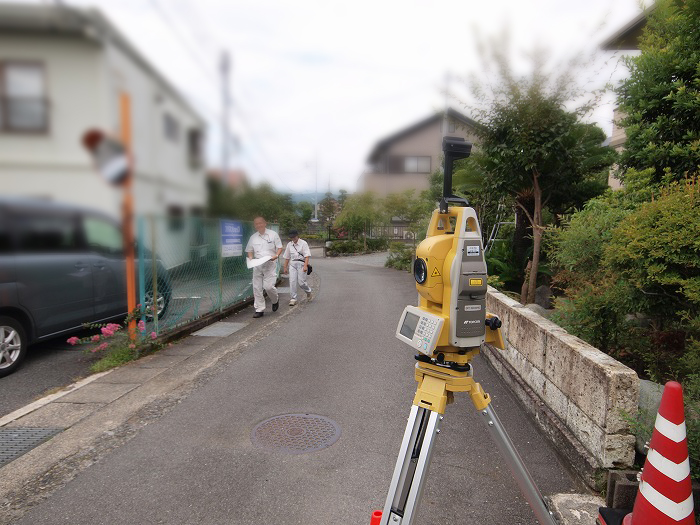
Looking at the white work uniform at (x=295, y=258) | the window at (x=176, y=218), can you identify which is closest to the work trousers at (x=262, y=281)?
the white work uniform at (x=295, y=258)

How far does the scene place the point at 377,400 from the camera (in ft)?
13.5

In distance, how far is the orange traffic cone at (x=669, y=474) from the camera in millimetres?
1943

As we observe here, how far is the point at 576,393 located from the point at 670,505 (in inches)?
41.4

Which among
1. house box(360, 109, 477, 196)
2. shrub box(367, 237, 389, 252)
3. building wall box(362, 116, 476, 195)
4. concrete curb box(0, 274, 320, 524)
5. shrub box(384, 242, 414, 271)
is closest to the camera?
concrete curb box(0, 274, 320, 524)

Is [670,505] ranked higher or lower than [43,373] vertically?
higher

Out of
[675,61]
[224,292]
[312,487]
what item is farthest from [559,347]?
[224,292]

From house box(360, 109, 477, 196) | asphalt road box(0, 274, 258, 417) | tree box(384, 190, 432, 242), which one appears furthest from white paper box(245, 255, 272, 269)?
tree box(384, 190, 432, 242)

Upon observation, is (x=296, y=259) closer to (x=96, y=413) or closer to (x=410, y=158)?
(x=410, y=158)

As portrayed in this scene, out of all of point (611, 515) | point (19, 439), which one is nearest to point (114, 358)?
point (19, 439)

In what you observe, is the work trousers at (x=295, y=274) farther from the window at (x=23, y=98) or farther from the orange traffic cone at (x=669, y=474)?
the window at (x=23, y=98)

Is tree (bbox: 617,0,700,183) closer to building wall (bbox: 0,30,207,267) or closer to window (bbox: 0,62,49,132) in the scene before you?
building wall (bbox: 0,30,207,267)

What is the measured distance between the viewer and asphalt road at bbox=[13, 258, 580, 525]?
98.7 inches

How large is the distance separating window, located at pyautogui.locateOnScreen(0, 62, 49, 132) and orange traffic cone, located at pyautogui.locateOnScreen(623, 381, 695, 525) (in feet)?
7.89

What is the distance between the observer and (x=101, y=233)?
0.68m
